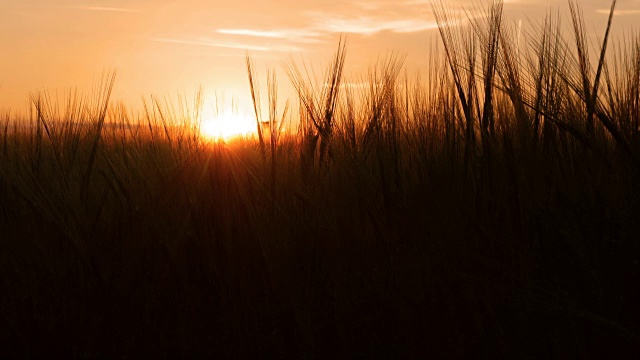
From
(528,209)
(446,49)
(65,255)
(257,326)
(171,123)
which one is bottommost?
(257,326)

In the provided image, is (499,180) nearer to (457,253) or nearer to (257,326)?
(457,253)

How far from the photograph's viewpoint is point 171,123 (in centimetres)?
312

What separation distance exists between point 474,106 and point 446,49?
0.20 m

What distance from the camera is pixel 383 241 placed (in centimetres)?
208

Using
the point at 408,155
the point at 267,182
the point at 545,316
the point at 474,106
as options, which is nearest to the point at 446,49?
the point at 474,106

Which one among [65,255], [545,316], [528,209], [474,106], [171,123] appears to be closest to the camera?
[545,316]

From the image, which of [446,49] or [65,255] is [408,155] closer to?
[446,49]

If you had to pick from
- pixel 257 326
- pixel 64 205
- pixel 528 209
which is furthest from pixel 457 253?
pixel 64 205

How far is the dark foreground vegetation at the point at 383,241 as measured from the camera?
173 cm

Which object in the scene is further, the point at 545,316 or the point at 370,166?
the point at 370,166

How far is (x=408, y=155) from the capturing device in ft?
7.89

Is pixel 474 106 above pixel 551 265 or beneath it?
above

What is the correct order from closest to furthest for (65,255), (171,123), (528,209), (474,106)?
(528,209) < (474,106) < (65,255) < (171,123)

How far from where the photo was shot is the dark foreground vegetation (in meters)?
1.73
